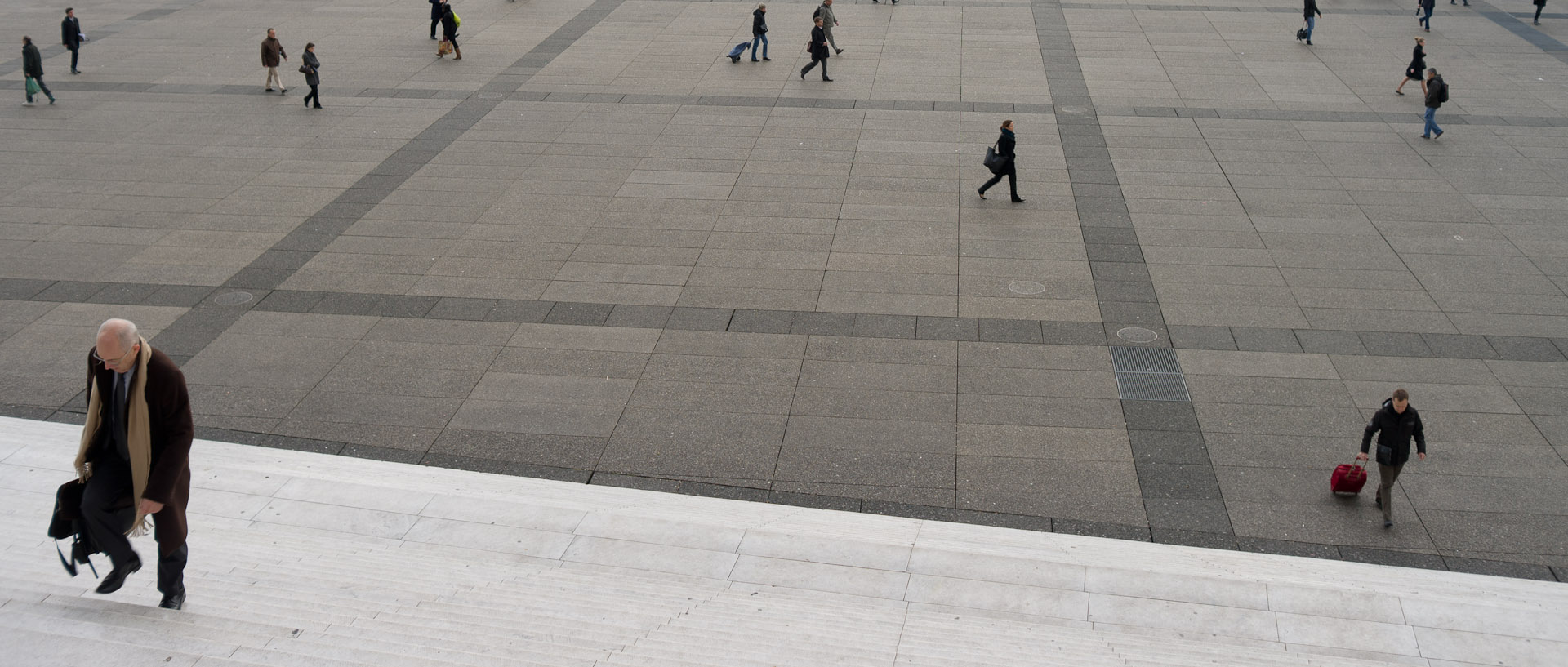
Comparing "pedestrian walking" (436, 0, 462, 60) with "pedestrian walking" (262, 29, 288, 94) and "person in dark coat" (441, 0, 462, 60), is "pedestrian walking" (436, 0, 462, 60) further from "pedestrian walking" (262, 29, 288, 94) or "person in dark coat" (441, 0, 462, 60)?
"pedestrian walking" (262, 29, 288, 94)

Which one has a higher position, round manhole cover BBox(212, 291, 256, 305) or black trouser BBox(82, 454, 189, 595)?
black trouser BBox(82, 454, 189, 595)

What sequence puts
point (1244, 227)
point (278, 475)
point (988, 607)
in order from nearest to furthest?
point (988, 607)
point (278, 475)
point (1244, 227)

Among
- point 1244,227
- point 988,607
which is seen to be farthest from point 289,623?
point 1244,227

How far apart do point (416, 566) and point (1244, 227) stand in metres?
11.4

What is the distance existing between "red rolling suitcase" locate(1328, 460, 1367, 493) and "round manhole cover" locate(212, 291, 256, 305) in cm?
1116

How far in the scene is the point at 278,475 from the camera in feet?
25.7

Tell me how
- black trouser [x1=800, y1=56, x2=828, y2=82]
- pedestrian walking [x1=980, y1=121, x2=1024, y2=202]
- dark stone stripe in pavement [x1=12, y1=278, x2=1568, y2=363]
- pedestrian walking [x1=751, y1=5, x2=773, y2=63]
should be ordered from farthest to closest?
pedestrian walking [x1=751, y1=5, x2=773, y2=63], black trouser [x1=800, y1=56, x2=828, y2=82], pedestrian walking [x1=980, y1=121, x2=1024, y2=202], dark stone stripe in pavement [x1=12, y1=278, x2=1568, y2=363]

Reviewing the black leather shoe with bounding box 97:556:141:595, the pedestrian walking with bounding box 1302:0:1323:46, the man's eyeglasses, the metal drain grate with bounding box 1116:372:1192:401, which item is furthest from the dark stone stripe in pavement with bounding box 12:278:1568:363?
the pedestrian walking with bounding box 1302:0:1323:46

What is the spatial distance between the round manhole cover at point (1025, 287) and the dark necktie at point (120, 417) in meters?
9.09

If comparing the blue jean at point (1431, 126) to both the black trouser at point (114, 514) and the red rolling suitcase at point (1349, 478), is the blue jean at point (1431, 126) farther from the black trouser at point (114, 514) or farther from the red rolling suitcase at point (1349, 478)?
the black trouser at point (114, 514)

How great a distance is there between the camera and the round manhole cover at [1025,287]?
12070mm

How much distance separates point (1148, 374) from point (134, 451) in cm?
858

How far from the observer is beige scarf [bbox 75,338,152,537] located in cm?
495

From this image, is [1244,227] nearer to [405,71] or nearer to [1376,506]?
[1376,506]
